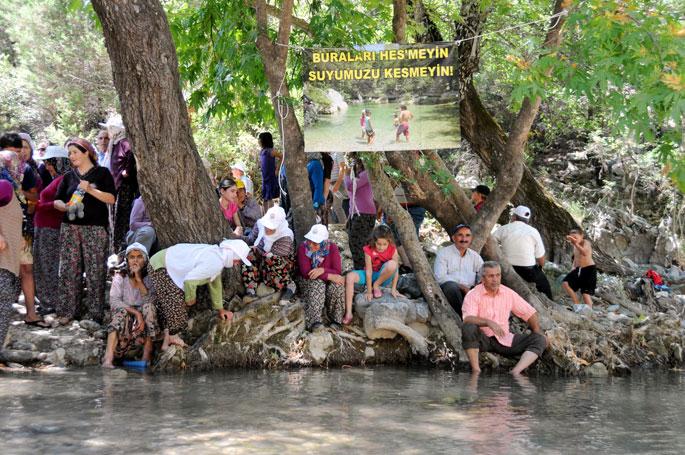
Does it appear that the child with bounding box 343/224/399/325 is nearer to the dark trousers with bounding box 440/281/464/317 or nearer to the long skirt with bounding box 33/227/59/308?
the dark trousers with bounding box 440/281/464/317

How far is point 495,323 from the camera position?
8336mm

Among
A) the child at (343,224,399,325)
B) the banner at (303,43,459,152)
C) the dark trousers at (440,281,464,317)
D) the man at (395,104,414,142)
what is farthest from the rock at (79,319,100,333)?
the dark trousers at (440,281,464,317)

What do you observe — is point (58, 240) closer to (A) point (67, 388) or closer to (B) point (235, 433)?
(A) point (67, 388)

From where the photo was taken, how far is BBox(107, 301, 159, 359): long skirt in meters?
8.02

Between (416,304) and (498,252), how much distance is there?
5.22ft

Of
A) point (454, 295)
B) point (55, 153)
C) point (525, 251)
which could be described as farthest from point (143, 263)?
point (525, 251)

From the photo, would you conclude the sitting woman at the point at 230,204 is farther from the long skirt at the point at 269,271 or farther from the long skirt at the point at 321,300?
the long skirt at the point at 321,300

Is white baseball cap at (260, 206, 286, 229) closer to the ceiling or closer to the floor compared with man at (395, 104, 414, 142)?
closer to the floor

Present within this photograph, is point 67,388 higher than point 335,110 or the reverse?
the reverse

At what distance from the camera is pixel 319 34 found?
8.83 meters

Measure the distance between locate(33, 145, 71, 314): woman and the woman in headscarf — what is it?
568 mm

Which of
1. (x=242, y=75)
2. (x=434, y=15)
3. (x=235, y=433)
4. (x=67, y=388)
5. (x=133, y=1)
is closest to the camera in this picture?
(x=235, y=433)

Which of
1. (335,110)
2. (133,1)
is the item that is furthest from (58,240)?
(335,110)

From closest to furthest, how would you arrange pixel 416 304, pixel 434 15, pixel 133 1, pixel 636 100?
pixel 636 100
pixel 133 1
pixel 416 304
pixel 434 15
